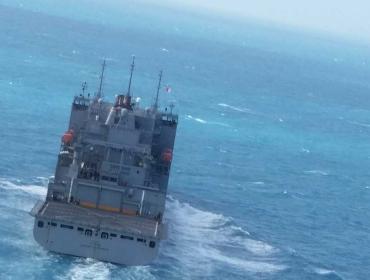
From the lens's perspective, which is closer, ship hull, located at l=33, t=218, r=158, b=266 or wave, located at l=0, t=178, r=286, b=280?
wave, located at l=0, t=178, r=286, b=280

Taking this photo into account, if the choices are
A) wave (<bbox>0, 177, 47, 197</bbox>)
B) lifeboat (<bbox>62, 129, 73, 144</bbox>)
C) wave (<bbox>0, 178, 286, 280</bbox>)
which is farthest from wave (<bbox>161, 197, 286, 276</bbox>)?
wave (<bbox>0, 177, 47, 197</bbox>)

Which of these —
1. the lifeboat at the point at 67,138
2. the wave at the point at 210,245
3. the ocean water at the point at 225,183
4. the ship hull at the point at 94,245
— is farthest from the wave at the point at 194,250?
the lifeboat at the point at 67,138

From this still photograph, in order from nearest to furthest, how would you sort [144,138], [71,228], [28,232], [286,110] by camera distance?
[71,228] → [28,232] → [144,138] → [286,110]

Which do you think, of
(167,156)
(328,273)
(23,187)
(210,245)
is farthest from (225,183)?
(328,273)

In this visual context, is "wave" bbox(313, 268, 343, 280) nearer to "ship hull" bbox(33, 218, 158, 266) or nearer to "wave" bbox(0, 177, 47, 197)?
"ship hull" bbox(33, 218, 158, 266)

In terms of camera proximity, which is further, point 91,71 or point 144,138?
point 91,71

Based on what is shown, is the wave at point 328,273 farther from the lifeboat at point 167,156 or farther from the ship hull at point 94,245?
the lifeboat at point 167,156

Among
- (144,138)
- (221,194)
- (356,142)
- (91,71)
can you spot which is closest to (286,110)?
(356,142)

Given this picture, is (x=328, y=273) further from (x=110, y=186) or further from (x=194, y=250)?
(x=110, y=186)

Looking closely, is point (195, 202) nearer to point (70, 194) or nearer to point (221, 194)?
point (221, 194)
